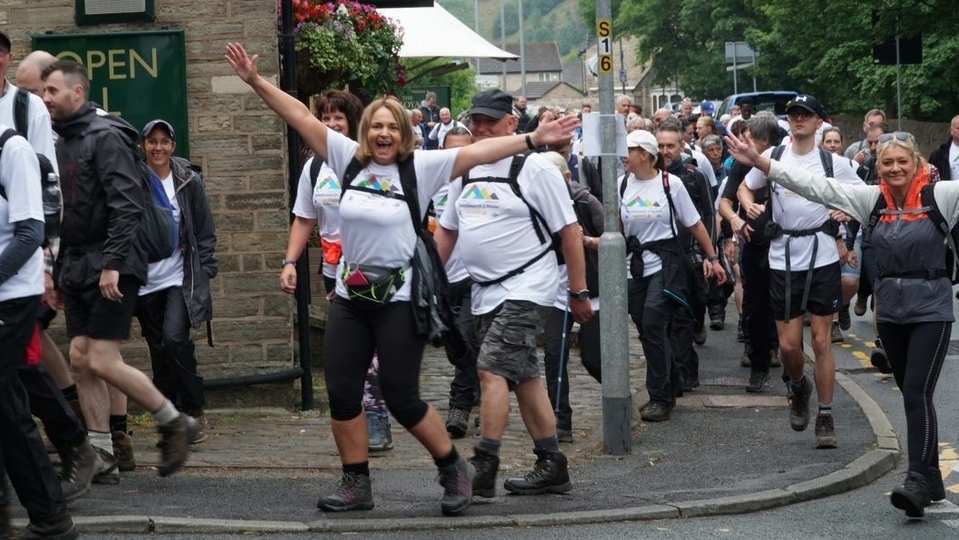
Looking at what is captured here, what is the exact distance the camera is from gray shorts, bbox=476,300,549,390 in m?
8.16

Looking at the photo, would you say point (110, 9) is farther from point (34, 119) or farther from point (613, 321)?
point (613, 321)

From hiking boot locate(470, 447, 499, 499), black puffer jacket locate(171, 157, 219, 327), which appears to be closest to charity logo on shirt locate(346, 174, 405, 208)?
hiking boot locate(470, 447, 499, 499)

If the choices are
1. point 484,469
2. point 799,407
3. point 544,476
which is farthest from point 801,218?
point 484,469

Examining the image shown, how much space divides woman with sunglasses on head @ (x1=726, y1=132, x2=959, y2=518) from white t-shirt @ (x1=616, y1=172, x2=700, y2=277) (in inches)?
120

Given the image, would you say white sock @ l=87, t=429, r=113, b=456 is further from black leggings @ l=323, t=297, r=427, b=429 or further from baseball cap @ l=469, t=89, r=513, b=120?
baseball cap @ l=469, t=89, r=513, b=120

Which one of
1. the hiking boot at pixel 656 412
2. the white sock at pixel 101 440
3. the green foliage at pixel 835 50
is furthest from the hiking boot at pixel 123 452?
the green foliage at pixel 835 50

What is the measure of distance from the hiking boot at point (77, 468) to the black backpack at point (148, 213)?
44.8 inches

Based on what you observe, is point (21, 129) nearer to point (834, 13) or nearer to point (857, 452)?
point (857, 452)

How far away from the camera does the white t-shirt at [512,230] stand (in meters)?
8.22

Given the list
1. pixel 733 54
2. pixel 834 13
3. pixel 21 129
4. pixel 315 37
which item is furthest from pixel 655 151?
pixel 733 54

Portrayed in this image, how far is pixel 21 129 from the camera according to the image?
7586 mm

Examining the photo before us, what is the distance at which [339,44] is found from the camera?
1266cm

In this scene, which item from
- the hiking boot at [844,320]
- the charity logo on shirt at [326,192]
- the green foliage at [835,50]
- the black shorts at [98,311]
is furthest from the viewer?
the green foliage at [835,50]

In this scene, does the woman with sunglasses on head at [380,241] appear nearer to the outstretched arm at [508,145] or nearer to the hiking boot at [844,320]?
the outstretched arm at [508,145]
